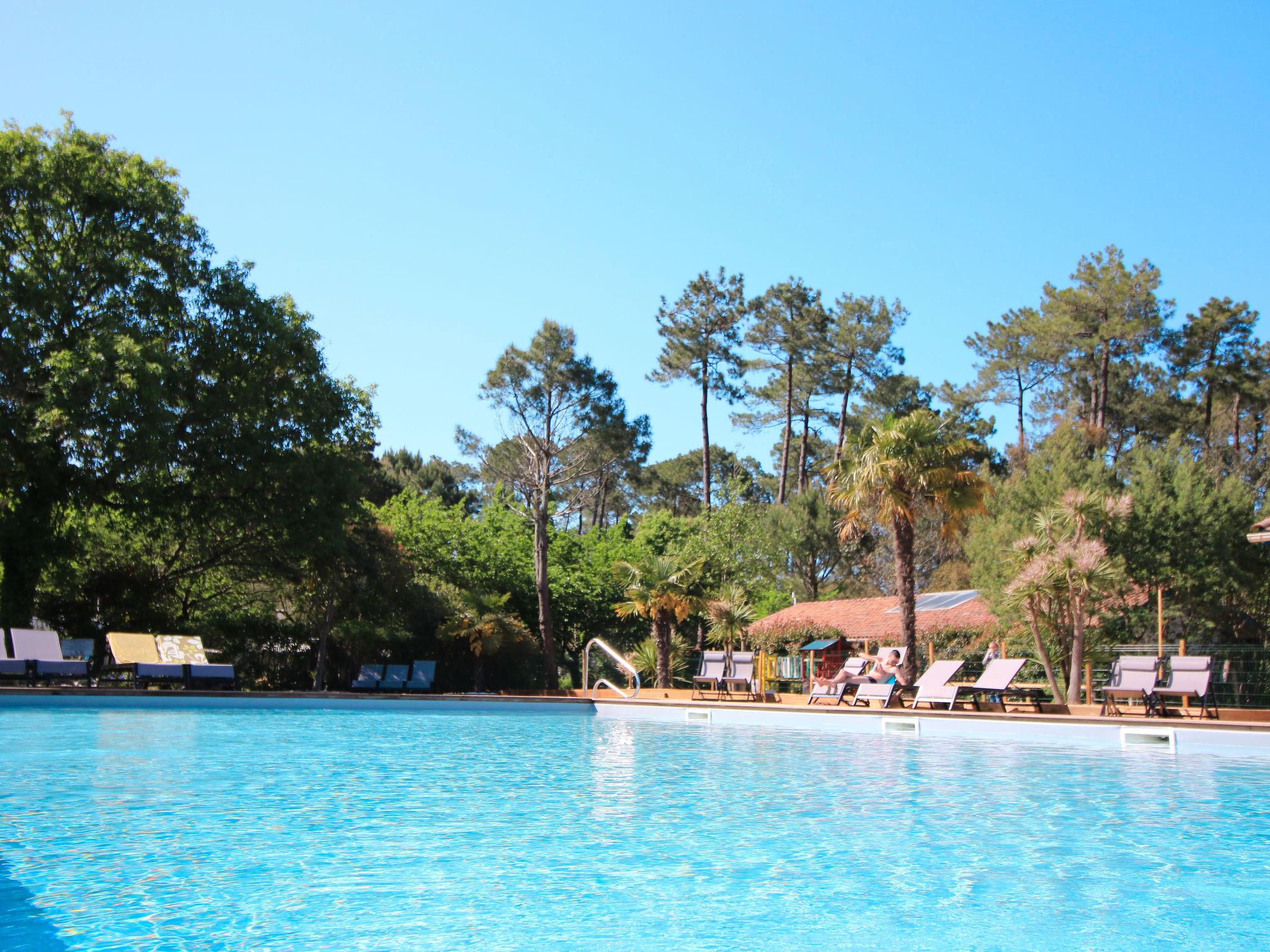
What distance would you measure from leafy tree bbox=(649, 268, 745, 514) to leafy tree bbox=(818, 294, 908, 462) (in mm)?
3798

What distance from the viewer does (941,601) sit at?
29.0 meters

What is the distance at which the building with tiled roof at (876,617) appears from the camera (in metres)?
24.5

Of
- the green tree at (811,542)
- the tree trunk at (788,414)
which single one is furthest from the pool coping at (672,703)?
the tree trunk at (788,414)

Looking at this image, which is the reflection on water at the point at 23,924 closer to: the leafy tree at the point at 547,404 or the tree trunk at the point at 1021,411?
the leafy tree at the point at 547,404

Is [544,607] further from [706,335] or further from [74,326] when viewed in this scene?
[706,335]

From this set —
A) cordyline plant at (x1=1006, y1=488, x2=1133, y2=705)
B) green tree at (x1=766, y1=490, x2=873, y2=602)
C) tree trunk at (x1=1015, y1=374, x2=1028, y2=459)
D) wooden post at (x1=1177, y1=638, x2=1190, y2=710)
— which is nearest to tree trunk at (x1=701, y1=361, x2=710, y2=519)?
green tree at (x1=766, y1=490, x2=873, y2=602)

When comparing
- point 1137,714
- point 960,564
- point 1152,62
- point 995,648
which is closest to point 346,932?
point 1137,714

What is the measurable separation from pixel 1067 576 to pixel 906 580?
9.93 ft

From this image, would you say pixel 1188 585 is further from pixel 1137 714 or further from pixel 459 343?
pixel 459 343

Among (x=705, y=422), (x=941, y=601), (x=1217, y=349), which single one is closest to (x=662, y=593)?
(x=941, y=601)

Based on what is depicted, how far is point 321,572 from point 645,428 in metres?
20.7

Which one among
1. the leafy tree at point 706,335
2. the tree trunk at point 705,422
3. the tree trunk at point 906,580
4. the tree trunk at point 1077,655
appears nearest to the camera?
the tree trunk at point 1077,655

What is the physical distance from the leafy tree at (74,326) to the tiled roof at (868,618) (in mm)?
16921

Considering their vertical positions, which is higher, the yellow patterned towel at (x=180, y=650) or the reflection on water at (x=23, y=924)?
the yellow patterned towel at (x=180, y=650)
